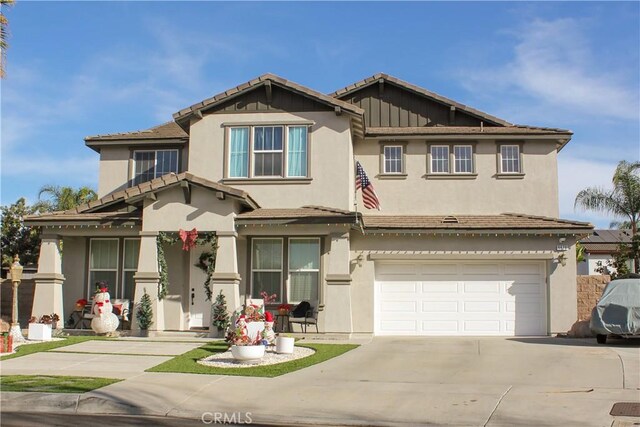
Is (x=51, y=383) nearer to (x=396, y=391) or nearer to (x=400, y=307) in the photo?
(x=396, y=391)

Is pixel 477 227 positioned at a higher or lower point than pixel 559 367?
higher

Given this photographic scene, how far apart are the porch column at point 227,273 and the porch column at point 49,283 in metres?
4.61

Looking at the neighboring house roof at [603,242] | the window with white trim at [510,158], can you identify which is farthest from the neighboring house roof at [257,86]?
the neighboring house roof at [603,242]

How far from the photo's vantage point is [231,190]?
19.2 metres

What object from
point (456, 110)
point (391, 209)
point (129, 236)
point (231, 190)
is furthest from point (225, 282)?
point (456, 110)

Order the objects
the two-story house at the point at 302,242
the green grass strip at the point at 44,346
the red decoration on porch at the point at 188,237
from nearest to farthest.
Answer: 1. the green grass strip at the point at 44,346
2. the red decoration on porch at the point at 188,237
3. the two-story house at the point at 302,242

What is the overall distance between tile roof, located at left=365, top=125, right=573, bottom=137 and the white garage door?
4.08 m

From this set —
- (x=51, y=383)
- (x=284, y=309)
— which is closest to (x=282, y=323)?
(x=284, y=309)

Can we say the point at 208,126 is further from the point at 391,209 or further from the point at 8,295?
the point at 8,295

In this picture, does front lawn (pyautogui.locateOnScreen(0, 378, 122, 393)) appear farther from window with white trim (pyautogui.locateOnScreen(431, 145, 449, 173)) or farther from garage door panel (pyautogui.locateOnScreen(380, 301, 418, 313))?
window with white trim (pyautogui.locateOnScreen(431, 145, 449, 173))

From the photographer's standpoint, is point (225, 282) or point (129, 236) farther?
point (129, 236)

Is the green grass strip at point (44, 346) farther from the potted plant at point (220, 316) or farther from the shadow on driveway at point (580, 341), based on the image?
the shadow on driveway at point (580, 341)

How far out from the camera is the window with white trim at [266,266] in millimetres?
20766

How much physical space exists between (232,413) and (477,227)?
37.9 ft
